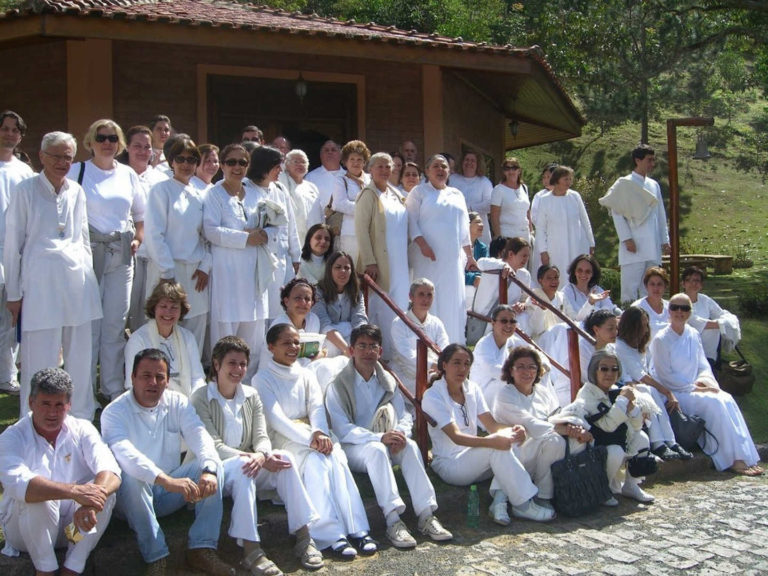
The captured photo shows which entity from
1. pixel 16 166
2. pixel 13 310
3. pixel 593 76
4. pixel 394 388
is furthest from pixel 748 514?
pixel 593 76

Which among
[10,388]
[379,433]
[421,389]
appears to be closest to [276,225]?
[421,389]

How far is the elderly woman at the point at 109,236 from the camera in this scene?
6.68m

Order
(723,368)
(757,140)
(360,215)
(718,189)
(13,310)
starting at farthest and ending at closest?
(718,189) → (757,140) → (723,368) → (360,215) → (13,310)

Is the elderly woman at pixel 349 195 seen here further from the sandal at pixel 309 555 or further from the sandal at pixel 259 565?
the sandal at pixel 259 565

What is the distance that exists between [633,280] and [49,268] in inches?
251

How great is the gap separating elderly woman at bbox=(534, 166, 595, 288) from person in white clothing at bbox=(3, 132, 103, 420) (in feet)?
17.7

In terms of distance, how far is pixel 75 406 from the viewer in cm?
616

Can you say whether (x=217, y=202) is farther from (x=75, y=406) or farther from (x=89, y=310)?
(x=75, y=406)

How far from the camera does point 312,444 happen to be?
18.8 feet

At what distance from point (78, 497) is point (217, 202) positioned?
2.94 metres

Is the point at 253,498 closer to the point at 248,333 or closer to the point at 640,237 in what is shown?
the point at 248,333

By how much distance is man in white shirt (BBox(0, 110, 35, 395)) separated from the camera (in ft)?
22.4

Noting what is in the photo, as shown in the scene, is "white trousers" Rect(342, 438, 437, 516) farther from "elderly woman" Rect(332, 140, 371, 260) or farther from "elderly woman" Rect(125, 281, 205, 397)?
"elderly woman" Rect(332, 140, 371, 260)

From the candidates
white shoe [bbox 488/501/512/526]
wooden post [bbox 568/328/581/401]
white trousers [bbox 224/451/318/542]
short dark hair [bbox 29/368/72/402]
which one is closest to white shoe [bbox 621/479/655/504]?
wooden post [bbox 568/328/581/401]
